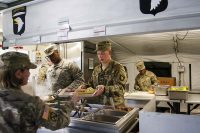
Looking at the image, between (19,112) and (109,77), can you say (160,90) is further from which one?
(19,112)

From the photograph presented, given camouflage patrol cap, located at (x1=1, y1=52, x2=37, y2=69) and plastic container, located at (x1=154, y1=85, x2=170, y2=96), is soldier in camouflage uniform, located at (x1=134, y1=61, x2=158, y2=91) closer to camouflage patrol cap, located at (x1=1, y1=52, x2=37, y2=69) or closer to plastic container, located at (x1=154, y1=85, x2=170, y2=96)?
plastic container, located at (x1=154, y1=85, x2=170, y2=96)

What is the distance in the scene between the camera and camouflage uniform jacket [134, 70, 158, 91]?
5.33 metres

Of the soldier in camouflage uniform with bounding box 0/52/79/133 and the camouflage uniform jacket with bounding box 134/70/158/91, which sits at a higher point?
the soldier in camouflage uniform with bounding box 0/52/79/133

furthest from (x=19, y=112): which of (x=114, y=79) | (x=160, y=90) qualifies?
(x=160, y=90)

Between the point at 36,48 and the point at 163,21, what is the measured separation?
371 centimetres

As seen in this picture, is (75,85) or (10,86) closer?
(10,86)

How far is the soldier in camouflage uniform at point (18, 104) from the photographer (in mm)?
1237

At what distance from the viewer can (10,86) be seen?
1.30m

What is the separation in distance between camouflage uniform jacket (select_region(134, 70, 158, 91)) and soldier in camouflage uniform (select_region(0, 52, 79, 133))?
4226 millimetres

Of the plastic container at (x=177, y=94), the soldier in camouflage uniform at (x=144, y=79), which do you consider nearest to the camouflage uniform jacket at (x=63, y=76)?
the plastic container at (x=177, y=94)

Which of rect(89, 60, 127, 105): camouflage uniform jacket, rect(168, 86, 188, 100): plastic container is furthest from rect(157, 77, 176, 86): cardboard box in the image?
rect(89, 60, 127, 105): camouflage uniform jacket

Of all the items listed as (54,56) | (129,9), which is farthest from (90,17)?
(54,56)

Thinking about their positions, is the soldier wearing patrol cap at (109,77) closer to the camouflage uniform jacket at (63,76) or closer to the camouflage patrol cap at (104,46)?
the camouflage patrol cap at (104,46)

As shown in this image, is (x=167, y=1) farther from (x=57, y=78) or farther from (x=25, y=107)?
(x=57, y=78)
